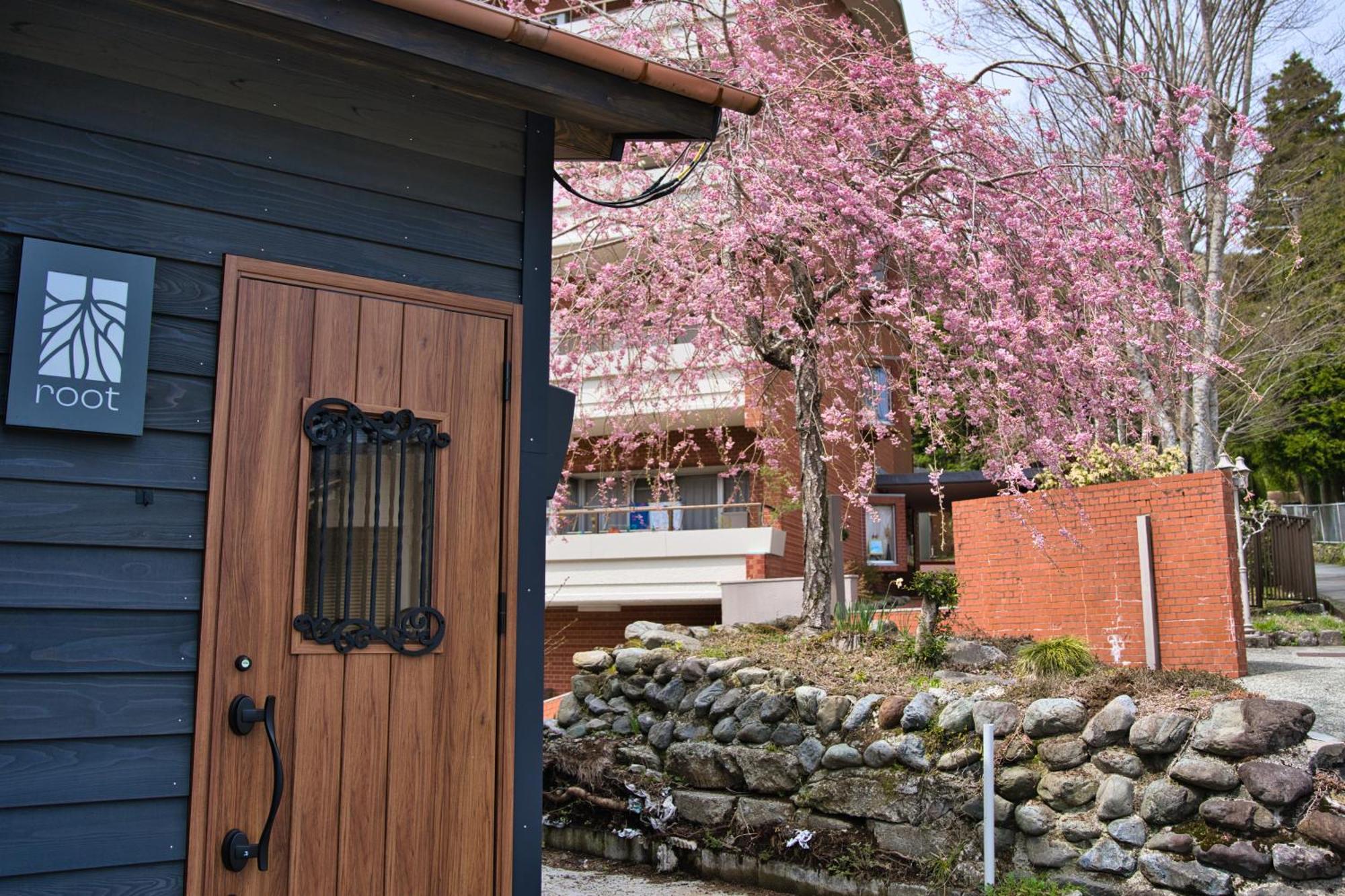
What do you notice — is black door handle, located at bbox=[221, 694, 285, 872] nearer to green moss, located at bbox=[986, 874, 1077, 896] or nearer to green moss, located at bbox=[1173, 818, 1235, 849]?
green moss, located at bbox=[986, 874, 1077, 896]

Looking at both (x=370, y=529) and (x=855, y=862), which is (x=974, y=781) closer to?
(x=855, y=862)

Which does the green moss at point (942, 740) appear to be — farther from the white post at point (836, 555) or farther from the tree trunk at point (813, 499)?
the tree trunk at point (813, 499)

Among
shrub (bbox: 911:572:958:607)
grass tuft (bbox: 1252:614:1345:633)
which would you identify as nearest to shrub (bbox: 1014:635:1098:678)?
shrub (bbox: 911:572:958:607)

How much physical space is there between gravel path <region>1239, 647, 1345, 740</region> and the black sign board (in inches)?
266

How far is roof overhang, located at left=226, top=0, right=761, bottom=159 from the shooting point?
3590 millimetres

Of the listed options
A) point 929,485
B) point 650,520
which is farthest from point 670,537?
point 929,485

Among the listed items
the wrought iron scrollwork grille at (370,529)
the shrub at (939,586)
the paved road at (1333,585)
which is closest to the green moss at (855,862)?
the wrought iron scrollwork grille at (370,529)

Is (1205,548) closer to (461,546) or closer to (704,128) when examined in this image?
(704,128)

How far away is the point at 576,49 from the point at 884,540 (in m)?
21.2

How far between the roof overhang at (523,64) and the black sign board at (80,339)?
93 centimetres

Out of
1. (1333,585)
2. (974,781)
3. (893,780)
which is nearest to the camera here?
(974,781)

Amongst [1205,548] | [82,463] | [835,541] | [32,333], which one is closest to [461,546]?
[82,463]

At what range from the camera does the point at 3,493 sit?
318 cm

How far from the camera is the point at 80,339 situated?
329 centimetres
